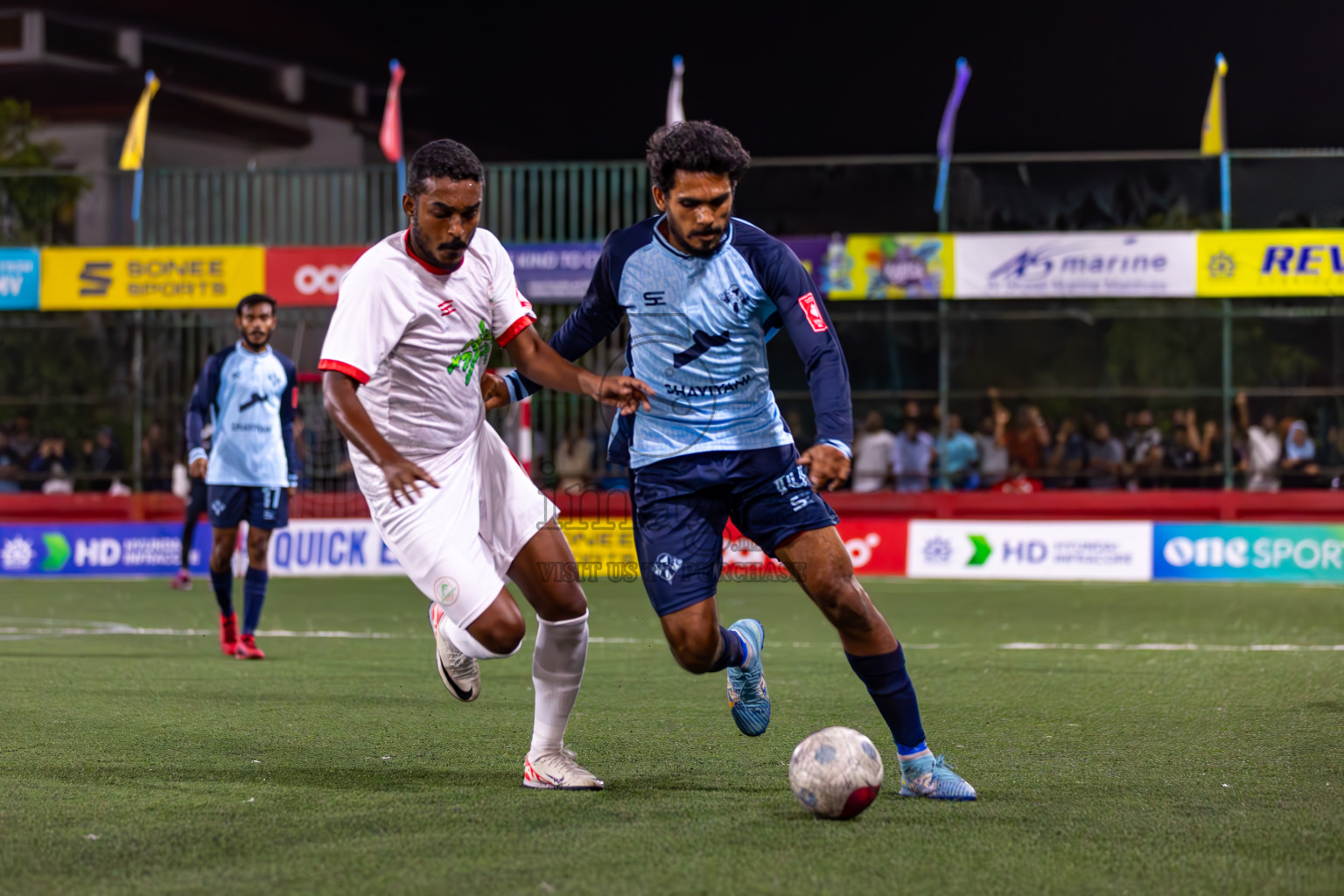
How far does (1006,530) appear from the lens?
693 inches

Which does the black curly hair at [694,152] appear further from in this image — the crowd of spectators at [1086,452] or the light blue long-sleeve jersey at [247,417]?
the crowd of spectators at [1086,452]

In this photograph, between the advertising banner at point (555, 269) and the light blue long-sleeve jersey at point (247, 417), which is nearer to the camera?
the light blue long-sleeve jersey at point (247, 417)

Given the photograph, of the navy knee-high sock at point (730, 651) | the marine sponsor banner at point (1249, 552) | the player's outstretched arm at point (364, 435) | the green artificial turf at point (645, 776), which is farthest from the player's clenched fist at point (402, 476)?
the marine sponsor banner at point (1249, 552)

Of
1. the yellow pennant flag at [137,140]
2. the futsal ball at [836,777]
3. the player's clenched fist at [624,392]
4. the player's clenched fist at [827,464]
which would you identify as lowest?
Answer: the futsal ball at [836,777]

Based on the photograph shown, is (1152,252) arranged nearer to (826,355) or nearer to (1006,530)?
(1006,530)

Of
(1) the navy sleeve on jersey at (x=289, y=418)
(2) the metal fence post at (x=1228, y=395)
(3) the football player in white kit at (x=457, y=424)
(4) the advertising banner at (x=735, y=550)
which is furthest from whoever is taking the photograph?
(2) the metal fence post at (x=1228, y=395)

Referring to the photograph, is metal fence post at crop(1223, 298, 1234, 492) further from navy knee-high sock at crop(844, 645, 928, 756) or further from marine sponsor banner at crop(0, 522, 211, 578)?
navy knee-high sock at crop(844, 645, 928, 756)

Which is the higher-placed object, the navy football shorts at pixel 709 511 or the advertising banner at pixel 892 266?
the advertising banner at pixel 892 266

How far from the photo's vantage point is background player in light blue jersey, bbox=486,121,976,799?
16.1 ft

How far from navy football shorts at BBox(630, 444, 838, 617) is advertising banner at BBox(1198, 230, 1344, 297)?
1647 cm

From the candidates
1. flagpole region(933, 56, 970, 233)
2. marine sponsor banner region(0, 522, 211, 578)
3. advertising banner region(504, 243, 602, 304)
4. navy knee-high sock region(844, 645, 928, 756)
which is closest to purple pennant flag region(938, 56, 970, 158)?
flagpole region(933, 56, 970, 233)

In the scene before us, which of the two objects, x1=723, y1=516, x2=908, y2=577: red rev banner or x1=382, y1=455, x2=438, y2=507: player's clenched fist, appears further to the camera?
x1=723, y1=516, x2=908, y2=577: red rev banner

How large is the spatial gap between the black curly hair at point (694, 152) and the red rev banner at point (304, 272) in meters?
16.7

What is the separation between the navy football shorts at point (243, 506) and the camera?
975cm
